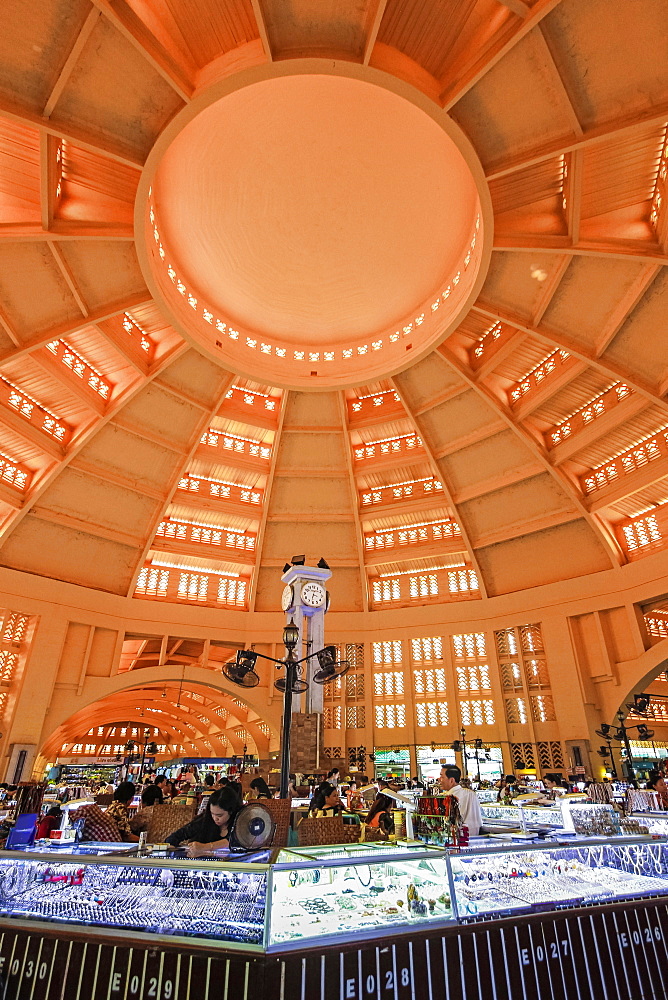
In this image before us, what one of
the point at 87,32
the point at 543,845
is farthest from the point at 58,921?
the point at 87,32

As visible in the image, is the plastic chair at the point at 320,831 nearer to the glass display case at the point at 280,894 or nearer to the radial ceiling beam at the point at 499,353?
the glass display case at the point at 280,894

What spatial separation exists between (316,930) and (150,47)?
13.2 metres

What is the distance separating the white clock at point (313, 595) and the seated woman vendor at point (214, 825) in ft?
43.8

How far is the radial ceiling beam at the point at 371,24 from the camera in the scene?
9.17 meters

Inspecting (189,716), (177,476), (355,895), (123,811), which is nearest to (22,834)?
(123,811)

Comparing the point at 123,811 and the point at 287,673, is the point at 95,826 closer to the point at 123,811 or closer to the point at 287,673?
the point at 123,811

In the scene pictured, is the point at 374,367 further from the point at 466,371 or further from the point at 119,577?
the point at 119,577

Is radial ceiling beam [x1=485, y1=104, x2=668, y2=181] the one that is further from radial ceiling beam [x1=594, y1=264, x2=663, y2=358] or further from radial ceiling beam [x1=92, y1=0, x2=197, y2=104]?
radial ceiling beam [x1=92, y1=0, x2=197, y2=104]

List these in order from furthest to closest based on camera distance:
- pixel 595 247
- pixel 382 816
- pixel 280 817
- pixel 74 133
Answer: pixel 595 247 → pixel 74 133 → pixel 382 816 → pixel 280 817

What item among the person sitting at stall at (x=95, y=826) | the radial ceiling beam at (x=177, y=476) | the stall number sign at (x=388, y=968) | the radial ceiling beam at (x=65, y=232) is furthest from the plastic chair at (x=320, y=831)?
the radial ceiling beam at (x=177, y=476)

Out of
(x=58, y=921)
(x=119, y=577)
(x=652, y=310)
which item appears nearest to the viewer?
(x=58, y=921)

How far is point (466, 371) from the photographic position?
61.2 feet

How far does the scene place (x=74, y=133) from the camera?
35.5 ft

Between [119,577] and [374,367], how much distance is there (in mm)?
13943
